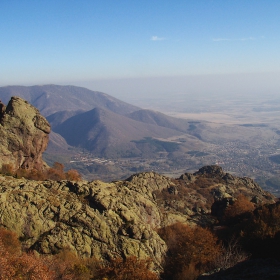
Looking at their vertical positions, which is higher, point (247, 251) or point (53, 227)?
point (53, 227)

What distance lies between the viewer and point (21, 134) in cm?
4900

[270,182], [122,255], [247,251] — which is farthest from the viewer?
[270,182]

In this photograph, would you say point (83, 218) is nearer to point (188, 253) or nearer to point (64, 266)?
point (64, 266)

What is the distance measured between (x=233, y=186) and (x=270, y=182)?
446 ft

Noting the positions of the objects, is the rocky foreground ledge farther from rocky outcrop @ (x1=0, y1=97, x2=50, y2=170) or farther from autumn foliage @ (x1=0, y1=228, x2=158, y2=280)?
rocky outcrop @ (x1=0, y1=97, x2=50, y2=170)

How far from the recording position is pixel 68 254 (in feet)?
84.1

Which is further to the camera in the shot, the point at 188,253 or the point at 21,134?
the point at 21,134

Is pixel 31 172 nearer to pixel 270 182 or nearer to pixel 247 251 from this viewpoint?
pixel 247 251

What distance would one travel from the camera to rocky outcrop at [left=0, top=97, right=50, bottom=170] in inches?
1876

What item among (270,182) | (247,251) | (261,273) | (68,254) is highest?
(261,273)

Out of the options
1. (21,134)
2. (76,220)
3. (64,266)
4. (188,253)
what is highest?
(21,134)

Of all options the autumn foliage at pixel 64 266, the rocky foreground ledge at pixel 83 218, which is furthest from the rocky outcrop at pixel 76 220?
the autumn foliage at pixel 64 266

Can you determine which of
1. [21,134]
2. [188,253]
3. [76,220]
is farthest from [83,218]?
[21,134]

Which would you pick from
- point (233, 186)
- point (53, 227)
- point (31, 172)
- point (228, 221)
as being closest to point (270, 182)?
point (233, 186)
